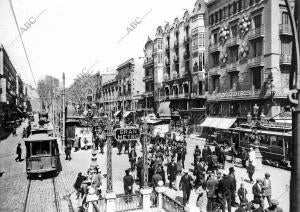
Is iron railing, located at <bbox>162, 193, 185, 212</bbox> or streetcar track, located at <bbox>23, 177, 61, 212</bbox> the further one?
streetcar track, located at <bbox>23, 177, 61, 212</bbox>

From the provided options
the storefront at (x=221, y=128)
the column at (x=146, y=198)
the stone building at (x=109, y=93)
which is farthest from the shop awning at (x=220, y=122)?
the stone building at (x=109, y=93)

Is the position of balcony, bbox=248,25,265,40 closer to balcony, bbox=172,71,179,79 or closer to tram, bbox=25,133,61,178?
balcony, bbox=172,71,179,79

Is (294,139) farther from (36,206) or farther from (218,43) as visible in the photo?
(218,43)

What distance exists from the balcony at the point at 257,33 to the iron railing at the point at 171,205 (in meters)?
24.2

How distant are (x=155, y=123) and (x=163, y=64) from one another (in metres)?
25.1

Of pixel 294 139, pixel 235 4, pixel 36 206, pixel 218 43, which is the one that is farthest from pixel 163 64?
pixel 294 139

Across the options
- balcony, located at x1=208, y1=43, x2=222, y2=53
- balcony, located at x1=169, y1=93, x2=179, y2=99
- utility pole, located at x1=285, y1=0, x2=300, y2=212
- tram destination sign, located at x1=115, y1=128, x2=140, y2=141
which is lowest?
tram destination sign, located at x1=115, y1=128, x2=140, y2=141

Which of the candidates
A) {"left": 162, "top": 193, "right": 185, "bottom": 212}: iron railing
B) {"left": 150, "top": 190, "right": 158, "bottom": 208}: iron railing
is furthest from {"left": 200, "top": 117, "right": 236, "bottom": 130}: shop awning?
{"left": 162, "top": 193, "right": 185, "bottom": 212}: iron railing

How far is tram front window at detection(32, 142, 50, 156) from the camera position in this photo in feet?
64.2

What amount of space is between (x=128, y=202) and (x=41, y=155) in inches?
368

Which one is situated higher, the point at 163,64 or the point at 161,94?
the point at 163,64

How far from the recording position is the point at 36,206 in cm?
1359

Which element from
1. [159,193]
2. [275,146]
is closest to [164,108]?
[275,146]

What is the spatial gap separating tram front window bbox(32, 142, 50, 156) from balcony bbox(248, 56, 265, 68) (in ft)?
75.6
